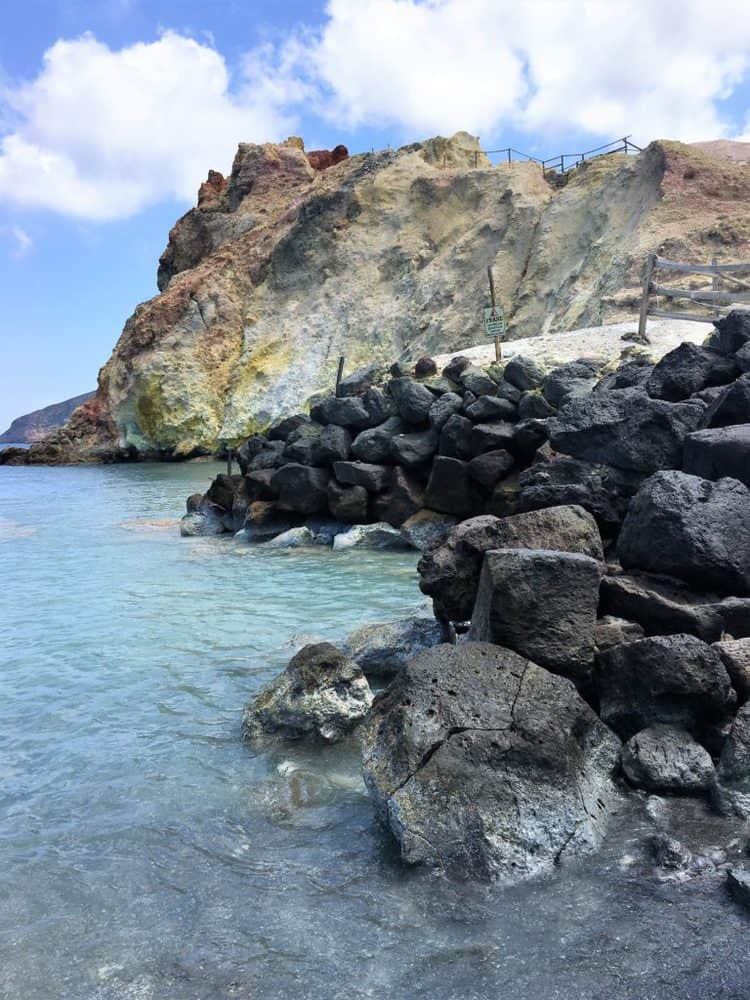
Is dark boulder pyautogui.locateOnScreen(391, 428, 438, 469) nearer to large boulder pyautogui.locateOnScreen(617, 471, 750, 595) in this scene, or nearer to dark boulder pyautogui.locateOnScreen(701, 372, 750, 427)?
dark boulder pyautogui.locateOnScreen(701, 372, 750, 427)

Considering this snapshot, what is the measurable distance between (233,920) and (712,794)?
253cm

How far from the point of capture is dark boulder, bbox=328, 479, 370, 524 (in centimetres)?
1466

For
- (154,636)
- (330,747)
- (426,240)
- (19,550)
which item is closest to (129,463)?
(426,240)

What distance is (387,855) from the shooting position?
13.2 feet

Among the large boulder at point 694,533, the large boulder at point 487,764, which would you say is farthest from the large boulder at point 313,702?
the large boulder at point 694,533

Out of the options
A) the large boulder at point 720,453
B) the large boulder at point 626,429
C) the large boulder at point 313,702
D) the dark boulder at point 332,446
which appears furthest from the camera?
the dark boulder at point 332,446

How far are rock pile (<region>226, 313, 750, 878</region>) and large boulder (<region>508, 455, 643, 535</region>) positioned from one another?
0.02 meters

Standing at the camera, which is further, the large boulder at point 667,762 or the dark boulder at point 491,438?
the dark boulder at point 491,438

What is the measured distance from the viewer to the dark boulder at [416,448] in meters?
14.2

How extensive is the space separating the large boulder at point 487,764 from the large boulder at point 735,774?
1.79 ft

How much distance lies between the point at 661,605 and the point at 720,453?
2286mm

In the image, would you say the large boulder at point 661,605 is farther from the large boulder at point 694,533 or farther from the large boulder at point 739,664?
the large boulder at point 739,664

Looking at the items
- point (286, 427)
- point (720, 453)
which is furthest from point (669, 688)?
point (286, 427)

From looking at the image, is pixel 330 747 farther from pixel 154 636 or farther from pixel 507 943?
pixel 154 636
